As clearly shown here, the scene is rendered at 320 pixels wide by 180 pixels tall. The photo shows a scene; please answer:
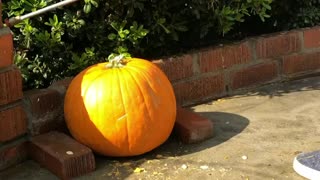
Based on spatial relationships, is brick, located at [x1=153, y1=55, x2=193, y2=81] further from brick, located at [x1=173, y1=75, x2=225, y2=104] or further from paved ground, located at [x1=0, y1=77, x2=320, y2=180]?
paved ground, located at [x1=0, y1=77, x2=320, y2=180]

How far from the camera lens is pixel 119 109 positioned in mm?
2959

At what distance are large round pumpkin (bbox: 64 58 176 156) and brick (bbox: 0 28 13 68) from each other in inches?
14.9

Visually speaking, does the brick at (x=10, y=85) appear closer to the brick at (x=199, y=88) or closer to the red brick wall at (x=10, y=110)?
the red brick wall at (x=10, y=110)

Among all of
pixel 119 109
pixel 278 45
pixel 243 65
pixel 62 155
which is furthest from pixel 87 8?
pixel 278 45

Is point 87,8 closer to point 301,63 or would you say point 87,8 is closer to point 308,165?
point 308,165

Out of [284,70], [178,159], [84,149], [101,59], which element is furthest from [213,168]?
[284,70]

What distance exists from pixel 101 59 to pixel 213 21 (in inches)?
35.6

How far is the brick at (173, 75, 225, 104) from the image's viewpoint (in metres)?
3.83

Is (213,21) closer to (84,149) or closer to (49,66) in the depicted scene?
(49,66)

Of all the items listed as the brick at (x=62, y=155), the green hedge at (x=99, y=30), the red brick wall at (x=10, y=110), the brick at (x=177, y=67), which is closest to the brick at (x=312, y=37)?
the green hedge at (x=99, y=30)

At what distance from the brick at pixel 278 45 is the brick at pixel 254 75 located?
85 mm

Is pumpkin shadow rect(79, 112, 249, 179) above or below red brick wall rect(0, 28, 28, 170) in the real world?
below

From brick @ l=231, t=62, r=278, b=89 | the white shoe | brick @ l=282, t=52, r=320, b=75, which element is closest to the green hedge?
brick @ l=231, t=62, r=278, b=89

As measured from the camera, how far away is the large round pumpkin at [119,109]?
2.97 m
